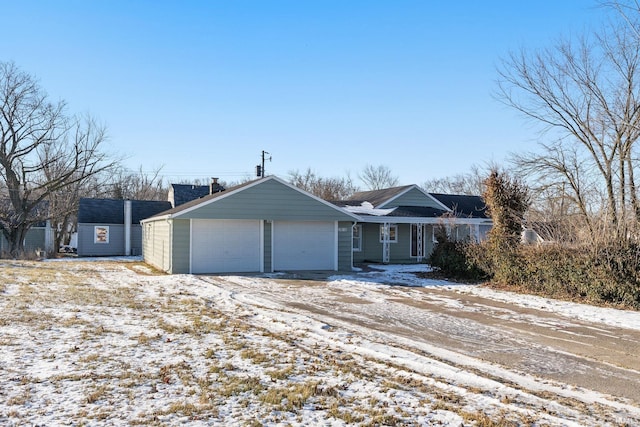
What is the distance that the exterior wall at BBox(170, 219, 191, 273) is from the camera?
17.6 metres

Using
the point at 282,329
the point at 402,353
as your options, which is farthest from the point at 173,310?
the point at 402,353

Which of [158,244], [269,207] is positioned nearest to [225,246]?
[269,207]

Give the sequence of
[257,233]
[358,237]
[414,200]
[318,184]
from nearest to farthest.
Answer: [257,233]
[358,237]
[414,200]
[318,184]

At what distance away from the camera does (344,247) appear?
2012cm

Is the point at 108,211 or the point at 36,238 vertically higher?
the point at 108,211

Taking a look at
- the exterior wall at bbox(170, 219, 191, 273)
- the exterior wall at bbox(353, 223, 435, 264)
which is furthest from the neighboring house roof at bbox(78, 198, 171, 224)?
the exterior wall at bbox(170, 219, 191, 273)

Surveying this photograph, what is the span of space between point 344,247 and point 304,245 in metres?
1.72

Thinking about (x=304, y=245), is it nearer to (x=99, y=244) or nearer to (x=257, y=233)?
(x=257, y=233)

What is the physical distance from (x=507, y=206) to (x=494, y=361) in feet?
31.9

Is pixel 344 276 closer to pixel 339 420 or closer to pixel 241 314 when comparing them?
pixel 241 314

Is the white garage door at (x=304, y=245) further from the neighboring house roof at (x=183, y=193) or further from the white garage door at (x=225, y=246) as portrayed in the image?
the neighboring house roof at (x=183, y=193)

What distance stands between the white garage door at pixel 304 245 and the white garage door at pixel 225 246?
0.88 m

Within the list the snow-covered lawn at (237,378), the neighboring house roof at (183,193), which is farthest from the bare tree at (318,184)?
the snow-covered lawn at (237,378)

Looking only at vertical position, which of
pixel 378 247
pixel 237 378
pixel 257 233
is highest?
pixel 257 233
